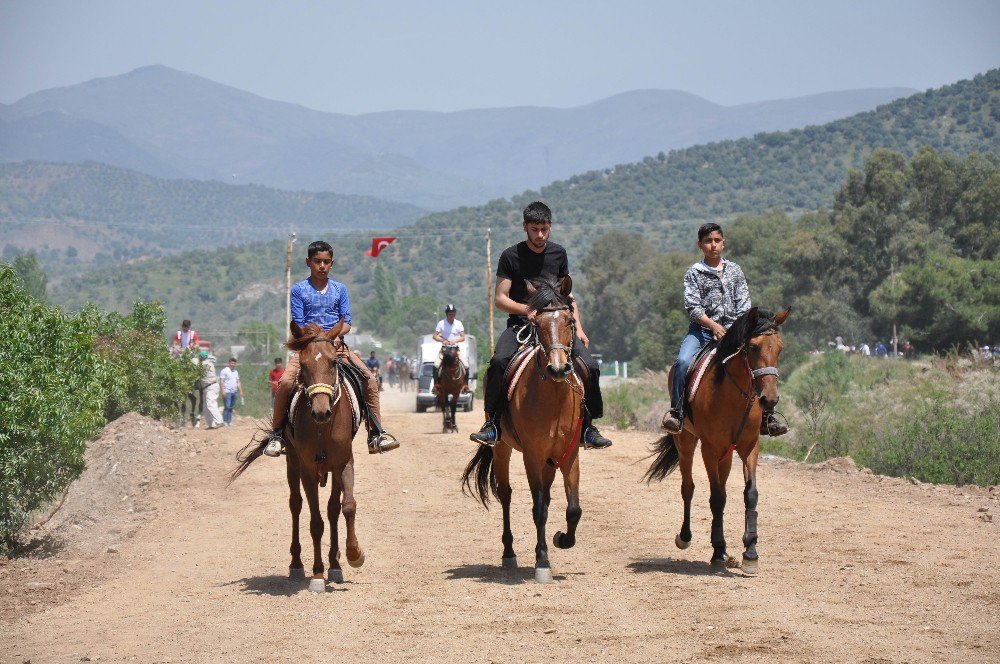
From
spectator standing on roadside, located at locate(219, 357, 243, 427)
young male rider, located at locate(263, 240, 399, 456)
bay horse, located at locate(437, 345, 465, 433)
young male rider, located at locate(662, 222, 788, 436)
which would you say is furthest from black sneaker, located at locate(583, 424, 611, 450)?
spectator standing on roadside, located at locate(219, 357, 243, 427)

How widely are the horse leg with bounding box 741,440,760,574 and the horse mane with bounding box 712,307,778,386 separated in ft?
2.67

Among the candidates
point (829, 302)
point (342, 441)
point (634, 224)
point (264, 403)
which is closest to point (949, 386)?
point (342, 441)

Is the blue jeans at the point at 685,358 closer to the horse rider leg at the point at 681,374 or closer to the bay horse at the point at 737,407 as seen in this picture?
the horse rider leg at the point at 681,374

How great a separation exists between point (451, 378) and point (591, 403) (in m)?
16.9

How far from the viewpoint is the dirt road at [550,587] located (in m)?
8.52

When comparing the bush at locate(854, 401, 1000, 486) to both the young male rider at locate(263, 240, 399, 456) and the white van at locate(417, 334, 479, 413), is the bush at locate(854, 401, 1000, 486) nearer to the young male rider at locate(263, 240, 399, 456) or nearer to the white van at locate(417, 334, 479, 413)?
the young male rider at locate(263, 240, 399, 456)

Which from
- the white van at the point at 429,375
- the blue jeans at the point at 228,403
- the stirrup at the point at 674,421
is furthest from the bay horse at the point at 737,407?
the white van at the point at 429,375

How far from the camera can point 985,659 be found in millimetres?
7617

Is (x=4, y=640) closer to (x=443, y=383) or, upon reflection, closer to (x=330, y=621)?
(x=330, y=621)

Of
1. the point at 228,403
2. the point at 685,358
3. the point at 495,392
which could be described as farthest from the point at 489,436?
the point at 228,403

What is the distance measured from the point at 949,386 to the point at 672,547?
602 inches

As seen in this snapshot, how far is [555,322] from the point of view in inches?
410

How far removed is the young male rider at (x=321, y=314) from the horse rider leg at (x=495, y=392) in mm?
857

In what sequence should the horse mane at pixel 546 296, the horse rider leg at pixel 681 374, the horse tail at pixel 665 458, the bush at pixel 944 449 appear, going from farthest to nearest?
1. the bush at pixel 944 449
2. the horse tail at pixel 665 458
3. the horse rider leg at pixel 681 374
4. the horse mane at pixel 546 296
